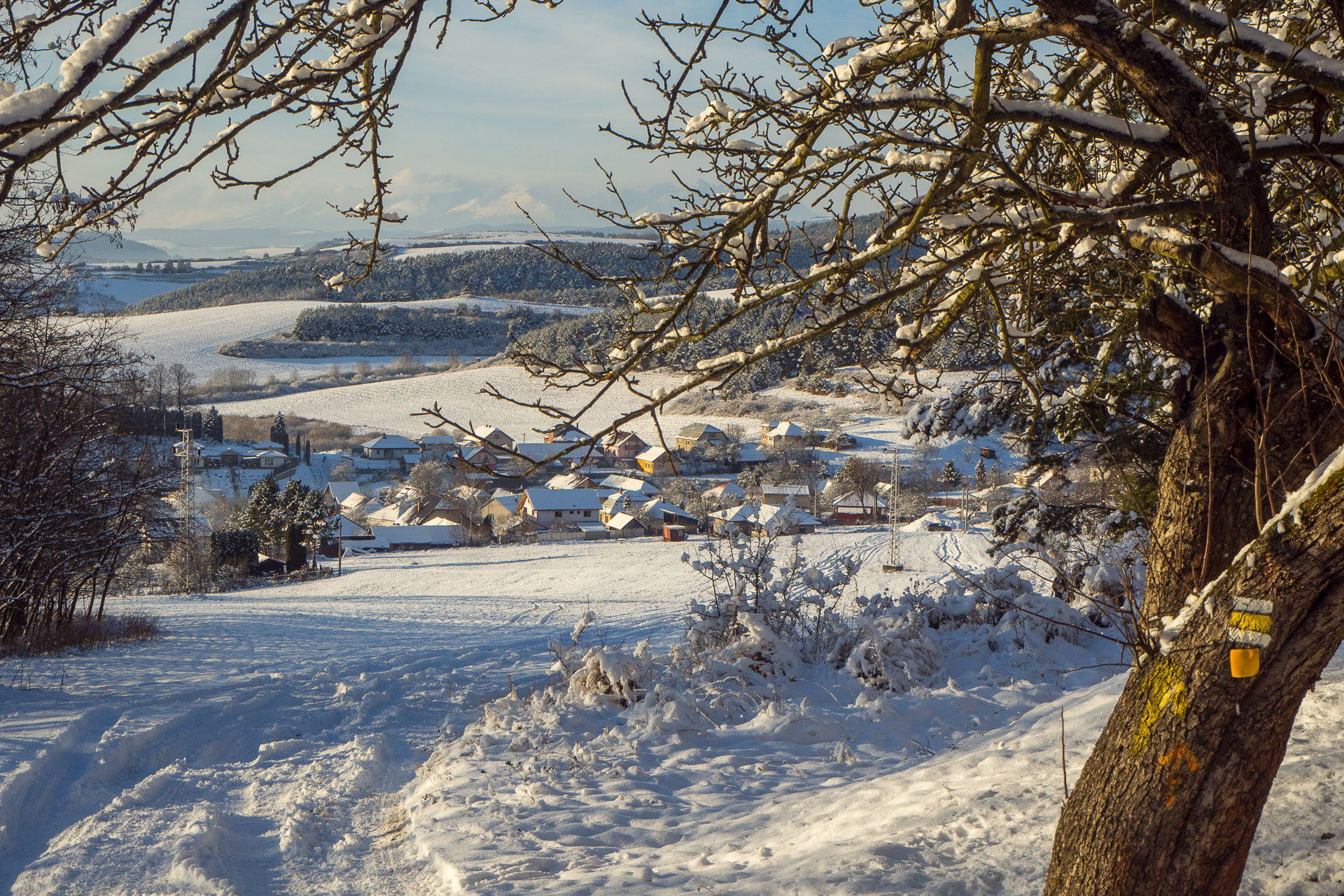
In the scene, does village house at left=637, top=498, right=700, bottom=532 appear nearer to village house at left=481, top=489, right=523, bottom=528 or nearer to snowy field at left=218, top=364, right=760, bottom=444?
snowy field at left=218, top=364, right=760, bottom=444

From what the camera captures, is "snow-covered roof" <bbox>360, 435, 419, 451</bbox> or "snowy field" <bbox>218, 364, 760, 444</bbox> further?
"snow-covered roof" <bbox>360, 435, 419, 451</bbox>

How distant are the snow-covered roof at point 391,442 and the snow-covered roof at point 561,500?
54.0 feet

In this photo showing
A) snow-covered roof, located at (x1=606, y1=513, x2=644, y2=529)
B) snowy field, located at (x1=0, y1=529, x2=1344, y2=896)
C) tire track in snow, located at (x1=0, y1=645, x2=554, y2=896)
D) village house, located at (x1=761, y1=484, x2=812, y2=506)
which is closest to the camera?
snowy field, located at (x1=0, y1=529, x2=1344, y2=896)

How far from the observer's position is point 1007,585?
916 centimetres

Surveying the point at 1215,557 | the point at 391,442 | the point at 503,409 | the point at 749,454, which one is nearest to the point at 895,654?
the point at 1215,557

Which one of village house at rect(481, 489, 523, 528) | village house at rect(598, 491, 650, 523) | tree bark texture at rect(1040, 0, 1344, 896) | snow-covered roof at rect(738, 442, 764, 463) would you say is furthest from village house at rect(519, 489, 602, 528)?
tree bark texture at rect(1040, 0, 1344, 896)

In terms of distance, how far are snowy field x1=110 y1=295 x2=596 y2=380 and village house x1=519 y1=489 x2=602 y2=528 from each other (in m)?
27.8

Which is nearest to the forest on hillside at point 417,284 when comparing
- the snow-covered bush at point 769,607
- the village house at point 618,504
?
the village house at point 618,504

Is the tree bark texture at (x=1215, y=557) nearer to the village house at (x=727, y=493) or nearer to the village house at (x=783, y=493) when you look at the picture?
the village house at (x=783, y=493)

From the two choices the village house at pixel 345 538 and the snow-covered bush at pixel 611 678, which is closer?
the snow-covered bush at pixel 611 678

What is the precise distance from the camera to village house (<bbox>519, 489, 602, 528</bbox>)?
56.1m

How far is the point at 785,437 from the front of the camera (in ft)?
200

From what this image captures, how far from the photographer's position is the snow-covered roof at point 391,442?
68938 millimetres

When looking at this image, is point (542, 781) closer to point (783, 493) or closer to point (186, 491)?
point (186, 491)
